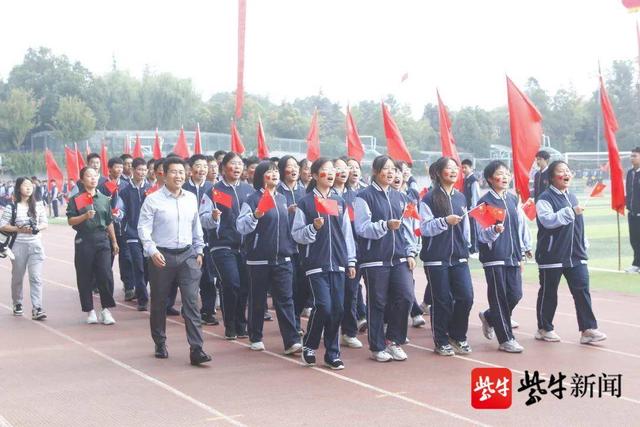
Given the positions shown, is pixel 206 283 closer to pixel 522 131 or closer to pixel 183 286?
pixel 183 286

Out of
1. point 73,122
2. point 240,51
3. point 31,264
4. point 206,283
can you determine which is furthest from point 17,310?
point 73,122

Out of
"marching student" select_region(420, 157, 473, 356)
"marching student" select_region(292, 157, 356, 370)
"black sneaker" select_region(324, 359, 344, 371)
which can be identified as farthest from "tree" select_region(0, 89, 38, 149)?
"black sneaker" select_region(324, 359, 344, 371)

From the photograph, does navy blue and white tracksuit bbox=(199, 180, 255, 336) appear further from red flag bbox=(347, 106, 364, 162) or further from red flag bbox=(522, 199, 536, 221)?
red flag bbox=(347, 106, 364, 162)

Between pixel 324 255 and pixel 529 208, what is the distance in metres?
3.02

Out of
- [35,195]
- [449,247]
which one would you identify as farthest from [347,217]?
[35,195]

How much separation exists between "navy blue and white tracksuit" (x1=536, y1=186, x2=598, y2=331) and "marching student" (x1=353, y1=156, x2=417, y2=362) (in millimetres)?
1530

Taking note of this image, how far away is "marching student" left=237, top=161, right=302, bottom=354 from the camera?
7.68 metres

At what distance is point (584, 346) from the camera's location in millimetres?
8016

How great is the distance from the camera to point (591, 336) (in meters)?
8.05

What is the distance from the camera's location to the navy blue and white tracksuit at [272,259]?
7.70m

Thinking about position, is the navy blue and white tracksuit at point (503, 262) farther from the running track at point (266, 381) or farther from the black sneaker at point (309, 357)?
the black sneaker at point (309, 357)

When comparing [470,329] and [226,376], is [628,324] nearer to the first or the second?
[470,329]

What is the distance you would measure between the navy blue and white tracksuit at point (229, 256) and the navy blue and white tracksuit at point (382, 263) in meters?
1.64

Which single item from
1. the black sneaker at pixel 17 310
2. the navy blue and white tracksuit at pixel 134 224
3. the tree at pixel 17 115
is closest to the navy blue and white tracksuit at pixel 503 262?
the navy blue and white tracksuit at pixel 134 224
